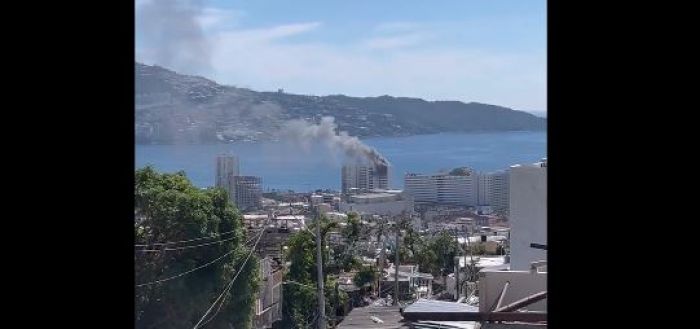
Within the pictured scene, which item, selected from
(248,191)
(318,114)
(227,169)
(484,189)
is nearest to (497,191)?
(484,189)

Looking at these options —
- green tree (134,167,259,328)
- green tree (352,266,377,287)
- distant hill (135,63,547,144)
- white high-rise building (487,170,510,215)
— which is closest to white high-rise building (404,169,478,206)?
white high-rise building (487,170,510,215)

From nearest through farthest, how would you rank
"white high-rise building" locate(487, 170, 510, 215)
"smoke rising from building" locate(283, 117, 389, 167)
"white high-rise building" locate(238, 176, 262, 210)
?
"white high-rise building" locate(238, 176, 262, 210), "white high-rise building" locate(487, 170, 510, 215), "smoke rising from building" locate(283, 117, 389, 167)

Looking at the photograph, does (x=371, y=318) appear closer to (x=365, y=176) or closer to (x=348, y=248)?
(x=348, y=248)

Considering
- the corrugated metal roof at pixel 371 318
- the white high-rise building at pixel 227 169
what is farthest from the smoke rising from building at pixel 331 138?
the corrugated metal roof at pixel 371 318

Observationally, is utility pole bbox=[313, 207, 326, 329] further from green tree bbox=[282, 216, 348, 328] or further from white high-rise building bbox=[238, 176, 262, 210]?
white high-rise building bbox=[238, 176, 262, 210]

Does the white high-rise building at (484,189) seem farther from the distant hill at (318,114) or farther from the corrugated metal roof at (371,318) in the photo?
the corrugated metal roof at (371,318)
